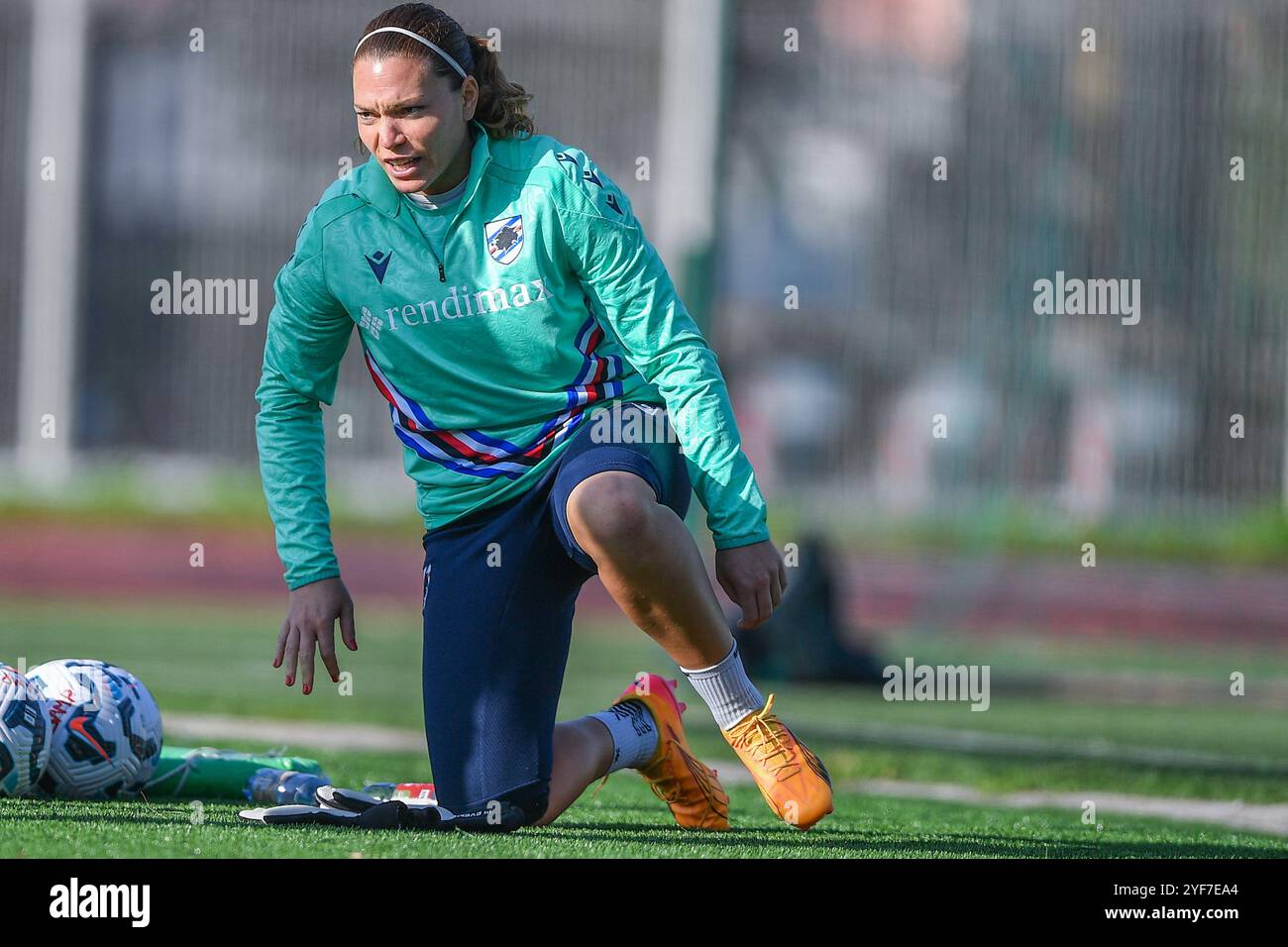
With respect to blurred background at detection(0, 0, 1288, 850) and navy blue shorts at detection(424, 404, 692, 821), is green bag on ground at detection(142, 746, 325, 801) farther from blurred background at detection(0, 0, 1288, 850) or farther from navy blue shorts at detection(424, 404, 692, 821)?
blurred background at detection(0, 0, 1288, 850)

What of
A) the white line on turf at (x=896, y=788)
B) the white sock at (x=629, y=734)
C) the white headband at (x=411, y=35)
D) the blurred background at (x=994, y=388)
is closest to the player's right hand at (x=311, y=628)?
the white sock at (x=629, y=734)

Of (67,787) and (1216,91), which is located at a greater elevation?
(1216,91)

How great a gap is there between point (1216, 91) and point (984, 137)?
155 cm

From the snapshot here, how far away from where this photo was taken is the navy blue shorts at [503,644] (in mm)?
4047

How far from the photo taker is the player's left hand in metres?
3.71

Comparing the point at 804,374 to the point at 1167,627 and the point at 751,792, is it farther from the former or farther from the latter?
the point at 751,792

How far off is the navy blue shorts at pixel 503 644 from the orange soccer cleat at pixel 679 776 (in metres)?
0.43

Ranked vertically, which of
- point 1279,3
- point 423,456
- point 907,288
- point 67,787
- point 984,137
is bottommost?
point 67,787

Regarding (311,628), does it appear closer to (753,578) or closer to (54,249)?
(753,578)

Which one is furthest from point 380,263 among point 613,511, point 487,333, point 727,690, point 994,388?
point 994,388
